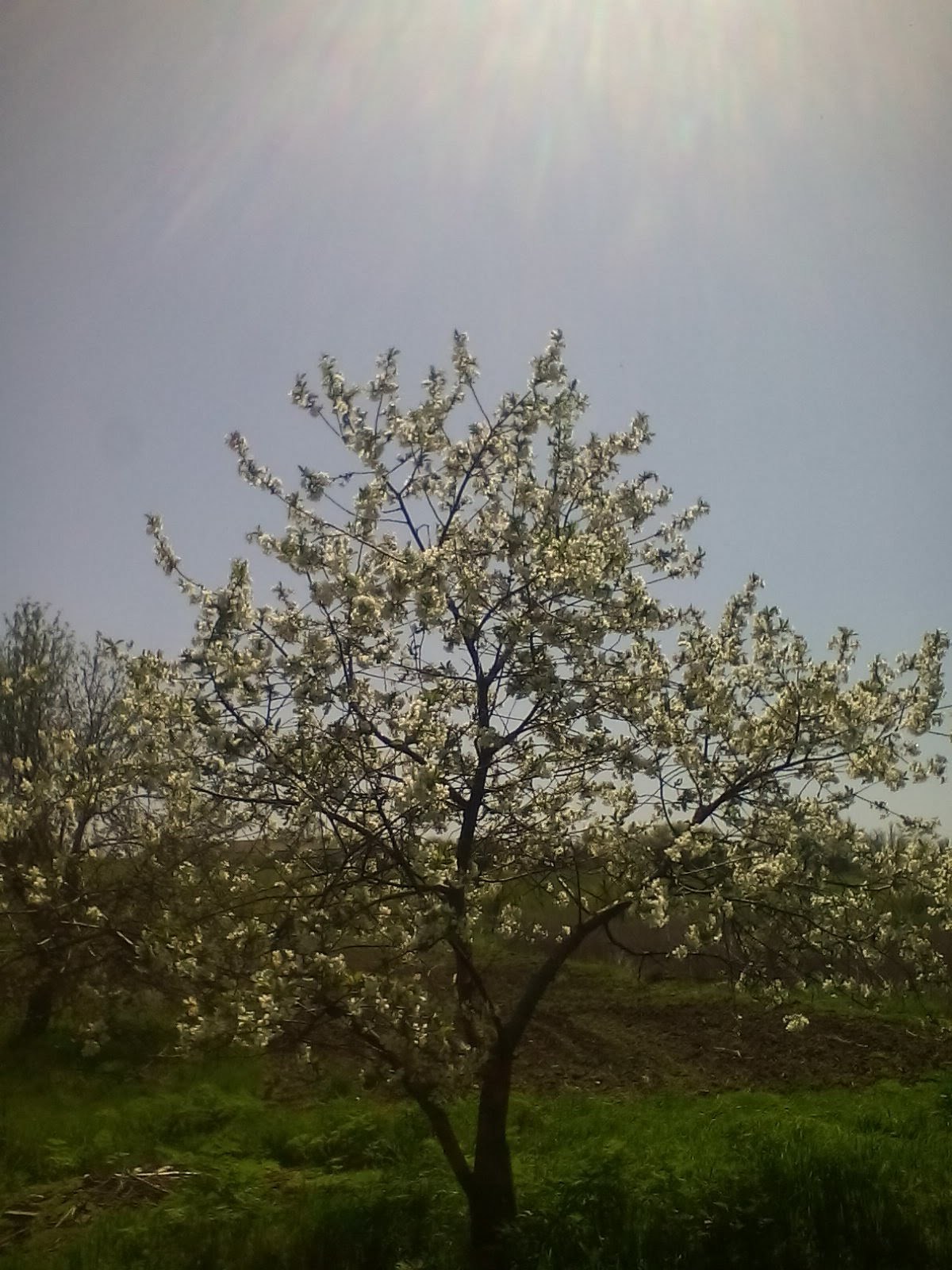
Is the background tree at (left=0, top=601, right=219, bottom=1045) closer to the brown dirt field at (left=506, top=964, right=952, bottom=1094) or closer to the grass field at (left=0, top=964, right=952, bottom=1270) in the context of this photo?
the grass field at (left=0, top=964, right=952, bottom=1270)

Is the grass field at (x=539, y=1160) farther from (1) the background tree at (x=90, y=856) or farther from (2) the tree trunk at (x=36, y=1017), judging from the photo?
(1) the background tree at (x=90, y=856)

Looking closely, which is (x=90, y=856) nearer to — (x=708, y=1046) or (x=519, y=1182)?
(x=519, y=1182)

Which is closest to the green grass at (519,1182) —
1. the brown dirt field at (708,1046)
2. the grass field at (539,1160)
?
the grass field at (539,1160)

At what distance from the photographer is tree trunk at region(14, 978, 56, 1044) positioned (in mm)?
14445

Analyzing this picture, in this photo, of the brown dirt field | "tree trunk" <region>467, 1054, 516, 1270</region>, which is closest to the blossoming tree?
"tree trunk" <region>467, 1054, 516, 1270</region>

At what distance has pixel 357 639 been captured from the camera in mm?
6434

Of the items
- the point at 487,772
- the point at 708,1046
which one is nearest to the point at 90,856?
the point at 487,772

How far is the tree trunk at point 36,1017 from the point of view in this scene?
47.4 feet

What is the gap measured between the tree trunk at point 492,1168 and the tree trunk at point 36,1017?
9.70 meters

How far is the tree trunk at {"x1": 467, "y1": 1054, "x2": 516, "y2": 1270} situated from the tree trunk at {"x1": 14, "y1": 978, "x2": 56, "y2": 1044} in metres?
9.70

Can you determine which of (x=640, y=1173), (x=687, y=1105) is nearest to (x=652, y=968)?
(x=687, y=1105)

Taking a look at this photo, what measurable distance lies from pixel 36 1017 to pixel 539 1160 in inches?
365

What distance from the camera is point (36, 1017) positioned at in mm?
14539

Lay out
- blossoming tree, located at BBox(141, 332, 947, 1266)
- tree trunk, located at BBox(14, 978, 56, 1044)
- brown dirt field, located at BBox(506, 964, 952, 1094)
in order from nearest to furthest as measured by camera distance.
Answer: blossoming tree, located at BBox(141, 332, 947, 1266)
brown dirt field, located at BBox(506, 964, 952, 1094)
tree trunk, located at BBox(14, 978, 56, 1044)
